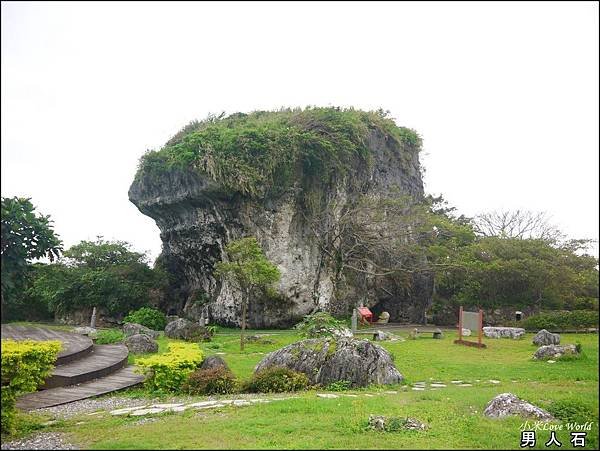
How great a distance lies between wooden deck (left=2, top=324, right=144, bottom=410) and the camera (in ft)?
28.8

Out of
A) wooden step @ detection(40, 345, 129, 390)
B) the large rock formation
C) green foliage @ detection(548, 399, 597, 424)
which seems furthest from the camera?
the large rock formation

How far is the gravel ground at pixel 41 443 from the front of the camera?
567cm

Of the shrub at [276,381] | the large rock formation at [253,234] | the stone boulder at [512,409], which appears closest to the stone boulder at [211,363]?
the shrub at [276,381]

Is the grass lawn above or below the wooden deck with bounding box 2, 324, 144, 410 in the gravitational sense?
above

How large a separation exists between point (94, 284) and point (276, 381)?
2059 centimetres

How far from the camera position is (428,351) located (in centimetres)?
1490

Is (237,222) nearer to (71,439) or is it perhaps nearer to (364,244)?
(364,244)

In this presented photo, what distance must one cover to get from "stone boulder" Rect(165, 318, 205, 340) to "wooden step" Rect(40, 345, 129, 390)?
181 inches

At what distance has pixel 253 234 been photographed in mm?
25938

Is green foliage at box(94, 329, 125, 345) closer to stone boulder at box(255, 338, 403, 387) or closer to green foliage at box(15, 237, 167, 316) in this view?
stone boulder at box(255, 338, 403, 387)

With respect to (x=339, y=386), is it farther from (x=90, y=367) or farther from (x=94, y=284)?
(x=94, y=284)

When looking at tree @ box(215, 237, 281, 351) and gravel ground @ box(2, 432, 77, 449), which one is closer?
gravel ground @ box(2, 432, 77, 449)

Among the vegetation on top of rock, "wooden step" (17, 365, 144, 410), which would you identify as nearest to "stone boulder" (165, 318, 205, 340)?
"wooden step" (17, 365, 144, 410)

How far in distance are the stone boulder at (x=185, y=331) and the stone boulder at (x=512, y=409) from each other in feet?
45.2
